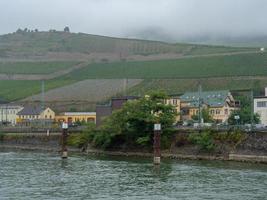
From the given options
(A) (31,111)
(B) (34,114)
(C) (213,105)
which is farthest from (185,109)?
(A) (31,111)

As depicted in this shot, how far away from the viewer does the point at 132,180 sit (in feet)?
180

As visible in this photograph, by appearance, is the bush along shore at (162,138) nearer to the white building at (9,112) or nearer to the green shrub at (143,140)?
the green shrub at (143,140)

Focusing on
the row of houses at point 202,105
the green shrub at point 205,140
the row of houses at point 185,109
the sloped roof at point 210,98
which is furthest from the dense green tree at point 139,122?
the sloped roof at point 210,98

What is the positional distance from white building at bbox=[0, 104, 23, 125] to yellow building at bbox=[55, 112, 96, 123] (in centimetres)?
1486

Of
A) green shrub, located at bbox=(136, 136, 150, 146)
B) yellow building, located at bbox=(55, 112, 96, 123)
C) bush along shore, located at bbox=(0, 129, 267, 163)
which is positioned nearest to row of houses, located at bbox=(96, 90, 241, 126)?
yellow building, located at bbox=(55, 112, 96, 123)

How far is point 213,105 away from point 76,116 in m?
48.0

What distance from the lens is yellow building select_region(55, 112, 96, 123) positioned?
170 metres

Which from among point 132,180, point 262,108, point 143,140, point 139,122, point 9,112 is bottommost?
point 132,180

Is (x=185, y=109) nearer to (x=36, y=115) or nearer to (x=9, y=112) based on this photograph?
(x=36, y=115)

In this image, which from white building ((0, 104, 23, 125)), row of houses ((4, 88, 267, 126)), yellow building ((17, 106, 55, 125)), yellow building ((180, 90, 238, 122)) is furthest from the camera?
white building ((0, 104, 23, 125))

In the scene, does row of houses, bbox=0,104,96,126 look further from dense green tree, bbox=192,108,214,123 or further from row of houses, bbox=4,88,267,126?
dense green tree, bbox=192,108,214,123

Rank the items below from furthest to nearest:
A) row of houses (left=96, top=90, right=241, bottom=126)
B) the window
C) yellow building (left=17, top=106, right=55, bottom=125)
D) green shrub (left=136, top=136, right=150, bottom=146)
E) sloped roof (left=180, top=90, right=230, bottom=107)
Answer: yellow building (left=17, top=106, right=55, bottom=125), sloped roof (left=180, top=90, right=230, bottom=107), row of houses (left=96, top=90, right=241, bottom=126), the window, green shrub (left=136, top=136, right=150, bottom=146)

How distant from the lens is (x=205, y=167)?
67938 millimetres

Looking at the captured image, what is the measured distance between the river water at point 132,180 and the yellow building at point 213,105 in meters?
64.3
